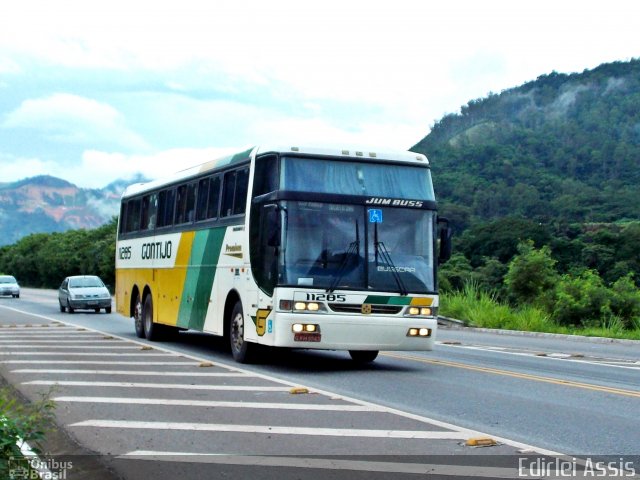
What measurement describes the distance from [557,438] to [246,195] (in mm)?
8139

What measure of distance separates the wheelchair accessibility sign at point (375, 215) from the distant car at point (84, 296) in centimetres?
2625

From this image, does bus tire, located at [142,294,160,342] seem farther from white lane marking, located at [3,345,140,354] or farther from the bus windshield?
the bus windshield

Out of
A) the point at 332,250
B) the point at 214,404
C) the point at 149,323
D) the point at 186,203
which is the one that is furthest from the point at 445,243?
the point at 149,323

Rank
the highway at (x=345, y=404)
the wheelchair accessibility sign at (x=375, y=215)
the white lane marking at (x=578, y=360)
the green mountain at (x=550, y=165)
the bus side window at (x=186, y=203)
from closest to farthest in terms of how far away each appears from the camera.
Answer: the highway at (x=345, y=404)
the wheelchair accessibility sign at (x=375, y=215)
the white lane marking at (x=578, y=360)
the bus side window at (x=186, y=203)
the green mountain at (x=550, y=165)

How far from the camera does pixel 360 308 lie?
48.7 feet

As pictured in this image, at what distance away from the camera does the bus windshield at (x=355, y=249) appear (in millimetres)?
14773

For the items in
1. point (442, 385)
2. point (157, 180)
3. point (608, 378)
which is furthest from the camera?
point (157, 180)

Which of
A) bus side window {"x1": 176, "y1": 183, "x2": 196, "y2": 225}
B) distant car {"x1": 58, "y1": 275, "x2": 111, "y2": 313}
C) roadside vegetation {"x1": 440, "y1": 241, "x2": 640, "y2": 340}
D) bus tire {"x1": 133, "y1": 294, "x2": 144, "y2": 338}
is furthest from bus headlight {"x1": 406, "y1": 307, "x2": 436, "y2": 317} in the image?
distant car {"x1": 58, "y1": 275, "x2": 111, "y2": 313}

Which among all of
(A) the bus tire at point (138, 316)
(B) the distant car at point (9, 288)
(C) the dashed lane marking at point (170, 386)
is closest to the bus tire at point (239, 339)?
(C) the dashed lane marking at point (170, 386)

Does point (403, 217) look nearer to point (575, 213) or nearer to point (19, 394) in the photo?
point (19, 394)

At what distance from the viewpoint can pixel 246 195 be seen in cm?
1630

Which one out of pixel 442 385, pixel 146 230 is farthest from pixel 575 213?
pixel 442 385

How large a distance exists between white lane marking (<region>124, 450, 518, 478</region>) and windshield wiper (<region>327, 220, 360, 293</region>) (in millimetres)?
6535

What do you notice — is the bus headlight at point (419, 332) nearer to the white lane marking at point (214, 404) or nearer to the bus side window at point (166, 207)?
the white lane marking at point (214, 404)
